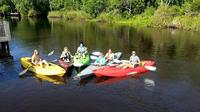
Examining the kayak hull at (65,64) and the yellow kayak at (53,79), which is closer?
the yellow kayak at (53,79)

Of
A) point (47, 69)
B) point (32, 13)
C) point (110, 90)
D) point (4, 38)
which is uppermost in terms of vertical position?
point (32, 13)

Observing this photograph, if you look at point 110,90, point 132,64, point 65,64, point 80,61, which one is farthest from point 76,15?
point 110,90

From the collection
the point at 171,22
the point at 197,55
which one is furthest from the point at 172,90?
the point at 171,22

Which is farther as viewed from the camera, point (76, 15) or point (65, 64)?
A: point (76, 15)

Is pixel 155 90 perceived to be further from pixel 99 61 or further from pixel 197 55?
pixel 197 55

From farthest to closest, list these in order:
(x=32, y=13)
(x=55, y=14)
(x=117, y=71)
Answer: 1. (x=32, y=13)
2. (x=55, y=14)
3. (x=117, y=71)

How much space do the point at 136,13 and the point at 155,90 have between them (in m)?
61.1

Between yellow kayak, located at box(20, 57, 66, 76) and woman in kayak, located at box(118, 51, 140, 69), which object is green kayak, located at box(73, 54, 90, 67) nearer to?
yellow kayak, located at box(20, 57, 66, 76)

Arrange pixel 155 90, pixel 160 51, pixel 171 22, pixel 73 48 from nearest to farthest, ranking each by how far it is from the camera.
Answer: pixel 155 90
pixel 160 51
pixel 73 48
pixel 171 22

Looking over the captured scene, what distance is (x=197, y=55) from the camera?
37344 millimetres

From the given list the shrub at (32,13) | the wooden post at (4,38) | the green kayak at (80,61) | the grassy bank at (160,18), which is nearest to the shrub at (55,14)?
the shrub at (32,13)

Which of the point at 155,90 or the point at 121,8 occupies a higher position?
the point at 121,8

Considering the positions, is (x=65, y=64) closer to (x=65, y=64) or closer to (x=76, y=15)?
(x=65, y=64)

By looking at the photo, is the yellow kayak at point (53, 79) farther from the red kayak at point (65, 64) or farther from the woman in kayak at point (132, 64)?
the woman in kayak at point (132, 64)
